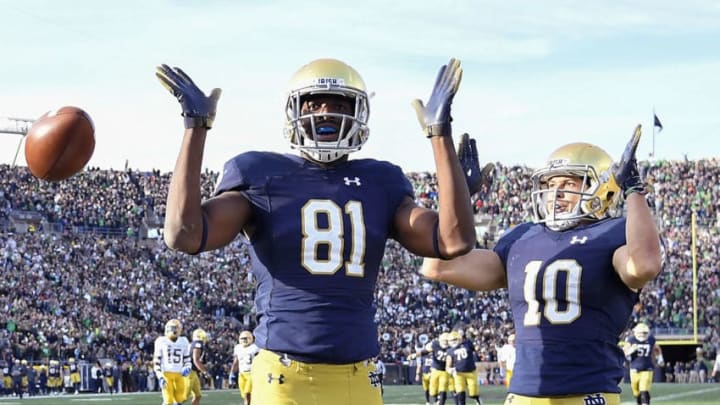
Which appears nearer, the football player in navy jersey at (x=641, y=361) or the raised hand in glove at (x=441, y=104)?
the raised hand in glove at (x=441, y=104)

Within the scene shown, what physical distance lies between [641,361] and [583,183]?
1257 centimetres

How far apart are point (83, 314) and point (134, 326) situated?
55.4 inches

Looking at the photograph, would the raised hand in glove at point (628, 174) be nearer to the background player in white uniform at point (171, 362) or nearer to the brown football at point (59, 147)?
the brown football at point (59, 147)

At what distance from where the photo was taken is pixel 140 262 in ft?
115

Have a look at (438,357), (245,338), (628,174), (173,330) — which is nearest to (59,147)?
(628,174)

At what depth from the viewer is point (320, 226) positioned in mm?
3932

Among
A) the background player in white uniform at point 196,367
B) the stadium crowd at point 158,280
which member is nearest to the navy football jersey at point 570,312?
the background player in white uniform at point 196,367

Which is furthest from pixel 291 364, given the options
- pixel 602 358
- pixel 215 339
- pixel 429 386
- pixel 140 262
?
pixel 140 262

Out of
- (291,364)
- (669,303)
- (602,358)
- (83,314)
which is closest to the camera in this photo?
(291,364)

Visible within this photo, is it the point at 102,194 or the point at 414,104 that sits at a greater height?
the point at 102,194

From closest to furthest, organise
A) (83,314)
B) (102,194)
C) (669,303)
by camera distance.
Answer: (83,314)
(669,303)
(102,194)

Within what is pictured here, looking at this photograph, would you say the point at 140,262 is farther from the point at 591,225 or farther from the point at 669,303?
the point at 591,225

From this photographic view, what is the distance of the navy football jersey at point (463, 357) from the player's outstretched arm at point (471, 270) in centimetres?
1364

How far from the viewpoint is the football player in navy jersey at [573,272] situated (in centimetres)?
494
